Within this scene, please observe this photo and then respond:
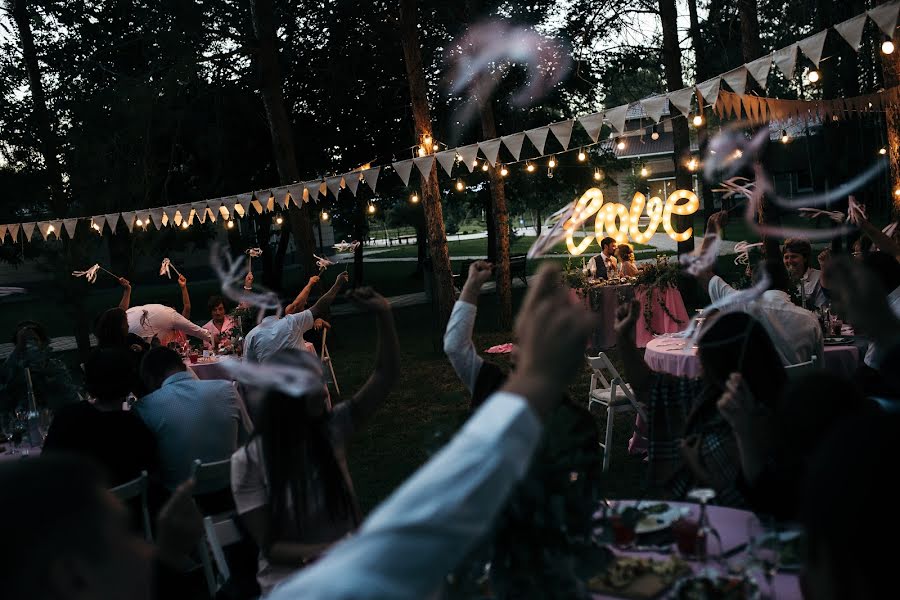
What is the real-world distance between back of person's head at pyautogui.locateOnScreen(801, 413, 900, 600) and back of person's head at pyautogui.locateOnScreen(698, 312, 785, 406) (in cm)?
209

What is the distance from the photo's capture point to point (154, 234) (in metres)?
16.1

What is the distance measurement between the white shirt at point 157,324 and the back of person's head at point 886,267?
6977 mm

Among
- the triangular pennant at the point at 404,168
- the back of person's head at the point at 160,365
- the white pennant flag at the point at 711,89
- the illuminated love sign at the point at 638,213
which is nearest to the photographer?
the back of person's head at the point at 160,365

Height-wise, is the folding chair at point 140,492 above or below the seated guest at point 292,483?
below

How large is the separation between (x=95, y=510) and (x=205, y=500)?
3.55 metres

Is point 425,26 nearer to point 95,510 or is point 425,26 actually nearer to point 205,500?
point 205,500

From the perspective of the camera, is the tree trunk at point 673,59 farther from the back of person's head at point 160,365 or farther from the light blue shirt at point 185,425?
the light blue shirt at point 185,425

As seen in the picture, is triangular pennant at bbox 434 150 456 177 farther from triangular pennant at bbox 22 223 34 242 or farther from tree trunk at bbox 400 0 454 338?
triangular pennant at bbox 22 223 34 242

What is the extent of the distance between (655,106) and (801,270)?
2.34 meters

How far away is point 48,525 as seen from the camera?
101 centimetres

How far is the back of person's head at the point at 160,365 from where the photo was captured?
16.4 ft

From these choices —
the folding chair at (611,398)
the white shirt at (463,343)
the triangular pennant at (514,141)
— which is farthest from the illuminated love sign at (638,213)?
the white shirt at (463,343)

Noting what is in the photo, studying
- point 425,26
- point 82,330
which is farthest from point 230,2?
point 82,330

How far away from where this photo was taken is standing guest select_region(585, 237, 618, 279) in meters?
13.8
